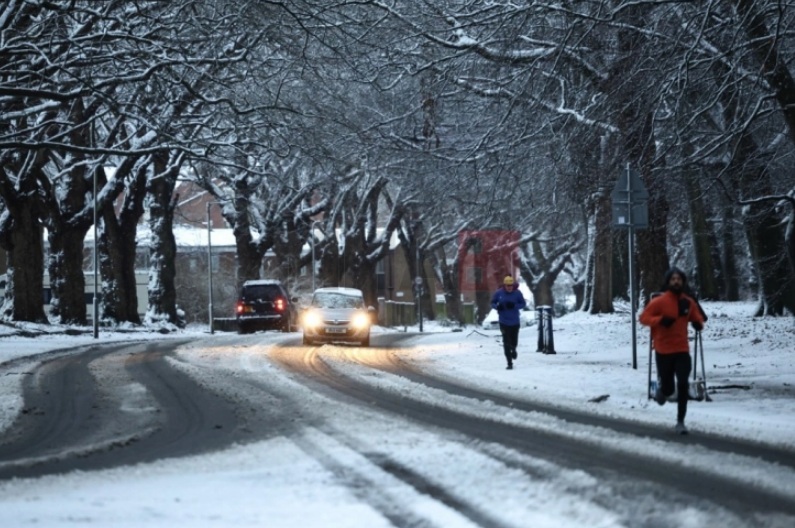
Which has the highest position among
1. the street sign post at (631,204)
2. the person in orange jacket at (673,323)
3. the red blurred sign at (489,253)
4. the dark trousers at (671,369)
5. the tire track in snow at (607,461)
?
the red blurred sign at (489,253)

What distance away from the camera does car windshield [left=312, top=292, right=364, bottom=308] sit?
3631 cm

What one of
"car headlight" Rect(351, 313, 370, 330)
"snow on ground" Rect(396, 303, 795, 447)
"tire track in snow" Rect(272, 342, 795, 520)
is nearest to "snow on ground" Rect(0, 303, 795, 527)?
Result: "snow on ground" Rect(396, 303, 795, 447)

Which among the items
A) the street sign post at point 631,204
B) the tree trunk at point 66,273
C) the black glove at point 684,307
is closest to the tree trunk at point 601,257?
the street sign post at point 631,204

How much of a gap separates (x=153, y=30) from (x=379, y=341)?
18.3 metres

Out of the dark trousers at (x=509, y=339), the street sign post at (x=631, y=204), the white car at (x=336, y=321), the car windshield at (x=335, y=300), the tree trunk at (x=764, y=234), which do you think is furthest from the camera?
the car windshield at (x=335, y=300)

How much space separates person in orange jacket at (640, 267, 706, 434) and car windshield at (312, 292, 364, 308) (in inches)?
903

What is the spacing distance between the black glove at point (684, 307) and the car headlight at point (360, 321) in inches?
884

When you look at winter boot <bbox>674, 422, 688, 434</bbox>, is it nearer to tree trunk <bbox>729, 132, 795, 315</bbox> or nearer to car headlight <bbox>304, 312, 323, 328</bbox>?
tree trunk <bbox>729, 132, 795, 315</bbox>

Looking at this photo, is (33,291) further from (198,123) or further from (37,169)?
(198,123)

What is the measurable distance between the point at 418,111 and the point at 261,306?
18525mm

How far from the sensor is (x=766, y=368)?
21.1 meters

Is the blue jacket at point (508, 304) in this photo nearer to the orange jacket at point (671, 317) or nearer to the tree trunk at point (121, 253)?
the orange jacket at point (671, 317)

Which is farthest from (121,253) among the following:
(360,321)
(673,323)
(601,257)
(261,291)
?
(673,323)

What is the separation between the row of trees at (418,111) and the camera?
2033 cm
